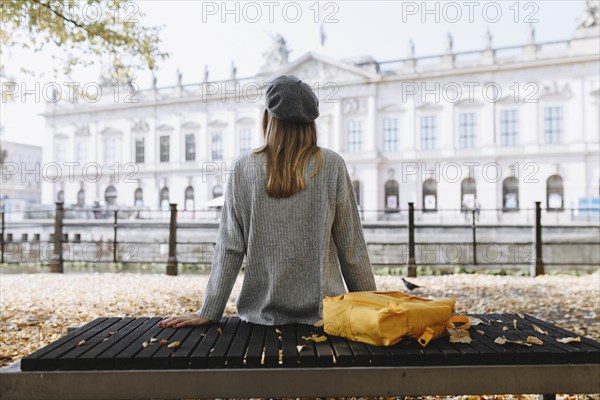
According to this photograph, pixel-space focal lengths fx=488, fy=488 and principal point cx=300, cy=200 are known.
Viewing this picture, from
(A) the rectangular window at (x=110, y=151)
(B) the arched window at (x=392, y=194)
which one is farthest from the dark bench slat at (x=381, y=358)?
(A) the rectangular window at (x=110, y=151)

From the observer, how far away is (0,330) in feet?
13.6

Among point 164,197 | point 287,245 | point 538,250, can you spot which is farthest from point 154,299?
point 164,197

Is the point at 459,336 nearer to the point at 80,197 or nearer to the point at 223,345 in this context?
the point at 223,345

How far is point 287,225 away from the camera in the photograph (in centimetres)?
206

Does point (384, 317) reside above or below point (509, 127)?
below

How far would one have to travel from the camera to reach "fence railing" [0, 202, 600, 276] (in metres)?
9.33

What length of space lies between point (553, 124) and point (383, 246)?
18.5m

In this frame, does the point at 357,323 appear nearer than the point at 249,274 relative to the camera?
Yes

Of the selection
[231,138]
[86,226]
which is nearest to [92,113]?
[231,138]

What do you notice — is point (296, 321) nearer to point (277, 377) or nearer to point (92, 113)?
point (277, 377)

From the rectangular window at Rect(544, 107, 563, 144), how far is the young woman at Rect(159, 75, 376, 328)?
1173 inches

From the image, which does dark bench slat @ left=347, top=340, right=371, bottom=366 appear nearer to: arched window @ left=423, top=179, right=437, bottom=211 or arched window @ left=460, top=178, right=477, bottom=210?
arched window @ left=460, top=178, right=477, bottom=210

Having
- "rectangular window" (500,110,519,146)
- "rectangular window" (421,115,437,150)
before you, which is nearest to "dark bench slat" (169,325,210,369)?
"rectangular window" (500,110,519,146)

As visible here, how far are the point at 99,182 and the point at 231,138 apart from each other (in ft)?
39.7
